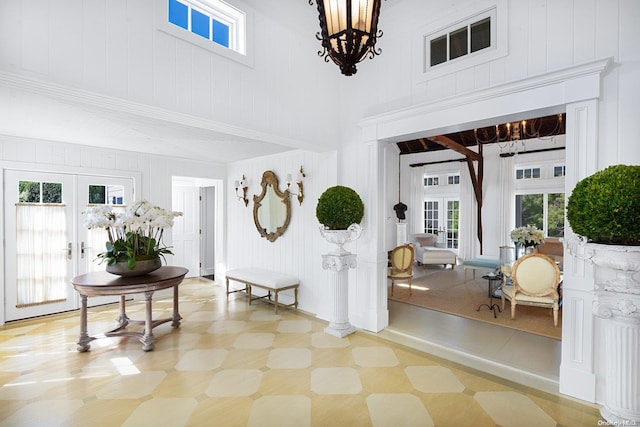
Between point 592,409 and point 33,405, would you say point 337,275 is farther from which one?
point 33,405

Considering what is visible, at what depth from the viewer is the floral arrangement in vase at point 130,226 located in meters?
3.52

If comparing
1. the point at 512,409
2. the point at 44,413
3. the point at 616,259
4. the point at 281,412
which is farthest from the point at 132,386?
the point at 616,259

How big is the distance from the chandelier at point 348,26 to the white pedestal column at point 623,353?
228 centimetres

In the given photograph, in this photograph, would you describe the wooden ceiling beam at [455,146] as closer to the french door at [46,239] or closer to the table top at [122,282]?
the table top at [122,282]

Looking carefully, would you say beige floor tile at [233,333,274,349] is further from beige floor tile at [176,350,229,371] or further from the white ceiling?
the white ceiling

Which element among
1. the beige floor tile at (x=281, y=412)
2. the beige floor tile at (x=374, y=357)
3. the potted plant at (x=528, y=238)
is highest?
the potted plant at (x=528, y=238)

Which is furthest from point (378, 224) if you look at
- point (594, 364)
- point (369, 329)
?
point (594, 364)

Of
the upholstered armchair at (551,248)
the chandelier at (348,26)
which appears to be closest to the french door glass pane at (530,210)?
the upholstered armchair at (551,248)

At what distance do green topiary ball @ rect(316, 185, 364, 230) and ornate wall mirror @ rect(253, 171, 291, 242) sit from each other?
141cm

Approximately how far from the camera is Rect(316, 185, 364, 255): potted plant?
A: 3842mm

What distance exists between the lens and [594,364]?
2.58m

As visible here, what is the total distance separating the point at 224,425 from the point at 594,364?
9.68 ft

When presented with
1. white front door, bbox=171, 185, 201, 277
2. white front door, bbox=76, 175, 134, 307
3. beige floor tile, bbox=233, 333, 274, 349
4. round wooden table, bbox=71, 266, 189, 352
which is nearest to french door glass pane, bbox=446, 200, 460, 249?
white front door, bbox=171, 185, 201, 277

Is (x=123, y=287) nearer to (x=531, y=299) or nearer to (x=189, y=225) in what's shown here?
(x=189, y=225)
